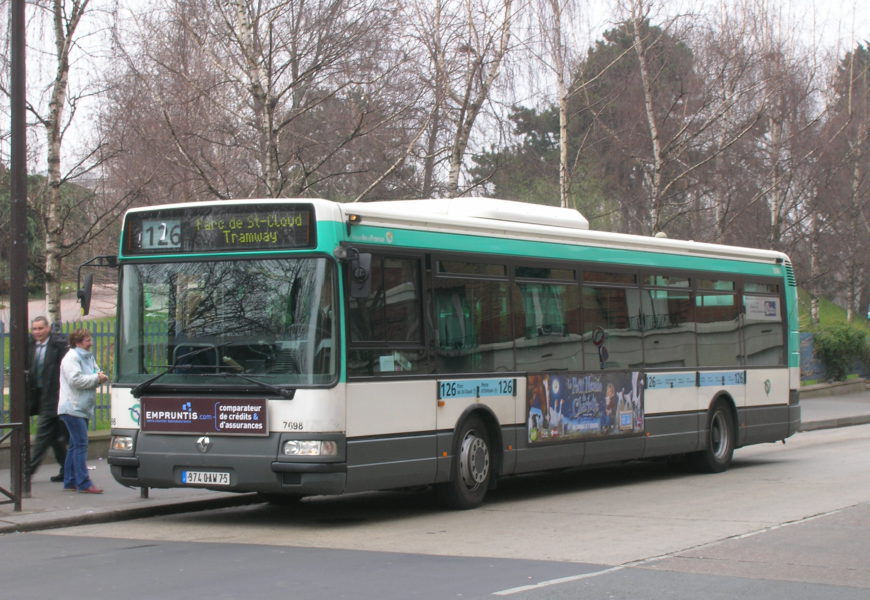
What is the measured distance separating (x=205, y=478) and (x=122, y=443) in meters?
1.05

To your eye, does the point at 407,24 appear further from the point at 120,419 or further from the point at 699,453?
the point at 120,419

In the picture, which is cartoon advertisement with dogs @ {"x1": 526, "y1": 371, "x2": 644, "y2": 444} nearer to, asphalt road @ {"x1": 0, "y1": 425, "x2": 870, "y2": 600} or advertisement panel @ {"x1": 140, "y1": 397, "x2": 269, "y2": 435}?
asphalt road @ {"x1": 0, "y1": 425, "x2": 870, "y2": 600}

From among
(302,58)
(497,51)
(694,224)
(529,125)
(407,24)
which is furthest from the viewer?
(529,125)

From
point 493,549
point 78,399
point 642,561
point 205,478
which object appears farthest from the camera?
point 78,399

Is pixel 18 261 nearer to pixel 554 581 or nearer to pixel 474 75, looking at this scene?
pixel 554 581

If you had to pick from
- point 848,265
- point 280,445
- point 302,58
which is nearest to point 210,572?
point 280,445

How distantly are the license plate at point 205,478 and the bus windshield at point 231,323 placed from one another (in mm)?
775

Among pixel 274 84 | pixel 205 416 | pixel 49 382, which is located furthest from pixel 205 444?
pixel 274 84

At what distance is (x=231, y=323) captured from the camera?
1066 cm

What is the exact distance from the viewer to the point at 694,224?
3834cm

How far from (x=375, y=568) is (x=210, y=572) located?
114cm

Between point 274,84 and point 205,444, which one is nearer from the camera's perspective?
point 205,444

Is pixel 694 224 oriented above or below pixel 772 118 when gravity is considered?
below

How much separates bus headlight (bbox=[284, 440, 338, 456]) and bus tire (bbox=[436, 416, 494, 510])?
1786mm
